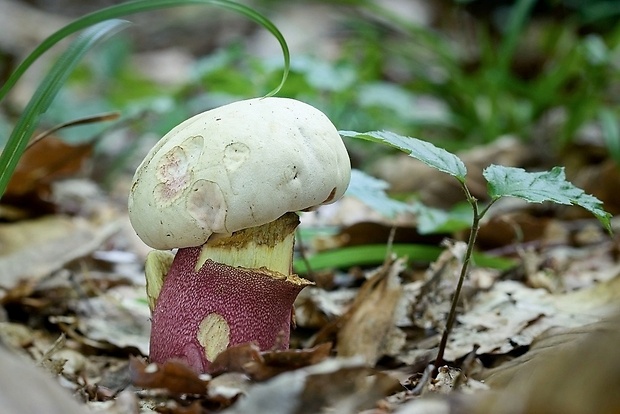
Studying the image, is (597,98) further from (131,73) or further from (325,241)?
(131,73)

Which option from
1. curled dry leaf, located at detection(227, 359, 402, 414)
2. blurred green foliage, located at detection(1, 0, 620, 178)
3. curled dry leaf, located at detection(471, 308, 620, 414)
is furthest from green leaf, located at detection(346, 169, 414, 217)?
blurred green foliage, located at detection(1, 0, 620, 178)

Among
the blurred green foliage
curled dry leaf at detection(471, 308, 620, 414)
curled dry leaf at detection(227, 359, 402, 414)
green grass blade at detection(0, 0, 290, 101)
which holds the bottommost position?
the blurred green foliage

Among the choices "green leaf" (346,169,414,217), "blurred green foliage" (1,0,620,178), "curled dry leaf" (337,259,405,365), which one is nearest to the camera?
"curled dry leaf" (337,259,405,365)

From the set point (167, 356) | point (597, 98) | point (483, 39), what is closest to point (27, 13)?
point (483, 39)

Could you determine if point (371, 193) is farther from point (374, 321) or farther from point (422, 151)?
point (422, 151)

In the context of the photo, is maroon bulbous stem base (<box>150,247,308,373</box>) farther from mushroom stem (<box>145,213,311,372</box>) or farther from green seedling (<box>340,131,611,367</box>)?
green seedling (<box>340,131,611,367</box>)
